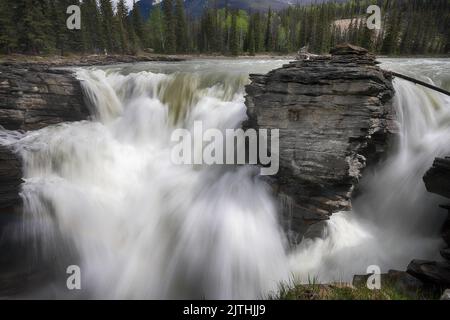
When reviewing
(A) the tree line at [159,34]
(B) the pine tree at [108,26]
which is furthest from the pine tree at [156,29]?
(B) the pine tree at [108,26]

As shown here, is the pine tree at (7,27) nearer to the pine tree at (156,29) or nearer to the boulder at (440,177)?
the pine tree at (156,29)

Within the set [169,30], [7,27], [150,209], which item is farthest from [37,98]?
[169,30]

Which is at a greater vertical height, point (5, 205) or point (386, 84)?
point (386, 84)

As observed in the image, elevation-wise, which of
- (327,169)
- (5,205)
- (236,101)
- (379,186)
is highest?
(236,101)

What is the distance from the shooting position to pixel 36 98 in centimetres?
1387

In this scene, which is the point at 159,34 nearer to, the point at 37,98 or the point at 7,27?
the point at 7,27

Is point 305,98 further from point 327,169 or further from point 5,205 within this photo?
point 5,205

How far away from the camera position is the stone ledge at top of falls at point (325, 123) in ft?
31.4

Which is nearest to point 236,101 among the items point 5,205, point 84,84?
point 84,84

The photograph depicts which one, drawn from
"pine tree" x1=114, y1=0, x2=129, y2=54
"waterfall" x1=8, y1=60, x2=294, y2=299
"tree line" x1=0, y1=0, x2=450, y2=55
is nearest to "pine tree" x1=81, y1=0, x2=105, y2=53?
"tree line" x1=0, y1=0, x2=450, y2=55

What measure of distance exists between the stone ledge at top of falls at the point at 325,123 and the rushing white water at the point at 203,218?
4.38 ft

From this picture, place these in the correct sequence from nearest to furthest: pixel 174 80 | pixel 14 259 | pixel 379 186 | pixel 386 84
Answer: pixel 386 84, pixel 14 259, pixel 379 186, pixel 174 80

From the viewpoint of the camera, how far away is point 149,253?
1067cm

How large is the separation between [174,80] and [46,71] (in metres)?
6.61
